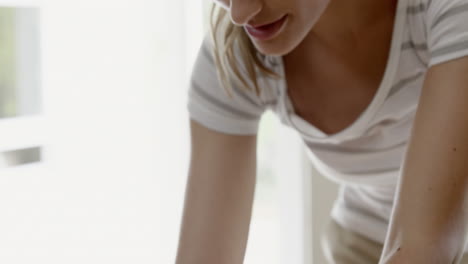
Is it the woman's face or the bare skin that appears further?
the bare skin

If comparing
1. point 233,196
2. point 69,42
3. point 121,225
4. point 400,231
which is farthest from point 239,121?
point 121,225

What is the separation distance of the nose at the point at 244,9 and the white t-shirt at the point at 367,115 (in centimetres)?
20

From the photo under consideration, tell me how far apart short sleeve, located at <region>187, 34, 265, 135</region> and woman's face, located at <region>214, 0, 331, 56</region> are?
0.20m

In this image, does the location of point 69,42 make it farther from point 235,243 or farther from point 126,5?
point 235,243

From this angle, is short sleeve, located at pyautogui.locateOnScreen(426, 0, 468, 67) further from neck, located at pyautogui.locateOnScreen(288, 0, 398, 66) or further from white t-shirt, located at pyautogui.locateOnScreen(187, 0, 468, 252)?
neck, located at pyautogui.locateOnScreen(288, 0, 398, 66)

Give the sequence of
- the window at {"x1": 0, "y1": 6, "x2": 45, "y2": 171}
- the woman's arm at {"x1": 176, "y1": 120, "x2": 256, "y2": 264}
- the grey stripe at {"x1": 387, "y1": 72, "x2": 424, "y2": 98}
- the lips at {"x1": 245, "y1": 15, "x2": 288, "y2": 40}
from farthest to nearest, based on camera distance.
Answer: the window at {"x1": 0, "y1": 6, "x2": 45, "y2": 171}, the woman's arm at {"x1": 176, "y1": 120, "x2": 256, "y2": 264}, the grey stripe at {"x1": 387, "y1": 72, "x2": 424, "y2": 98}, the lips at {"x1": 245, "y1": 15, "x2": 288, "y2": 40}

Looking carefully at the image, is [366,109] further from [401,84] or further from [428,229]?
[428,229]

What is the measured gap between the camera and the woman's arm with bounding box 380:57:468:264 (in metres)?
0.73

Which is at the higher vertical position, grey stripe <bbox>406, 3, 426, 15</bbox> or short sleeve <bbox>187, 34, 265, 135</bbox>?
grey stripe <bbox>406, 3, 426, 15</bbox>

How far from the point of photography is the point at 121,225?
176cm

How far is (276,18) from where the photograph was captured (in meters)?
0.84

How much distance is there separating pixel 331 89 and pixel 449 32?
0.29 metres

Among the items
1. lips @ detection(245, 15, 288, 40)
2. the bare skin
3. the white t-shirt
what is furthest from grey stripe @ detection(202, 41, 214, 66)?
lips @ detection(245, 15, 288, 40)

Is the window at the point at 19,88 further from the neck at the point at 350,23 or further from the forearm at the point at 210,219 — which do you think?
the neck at the point at 350,23
